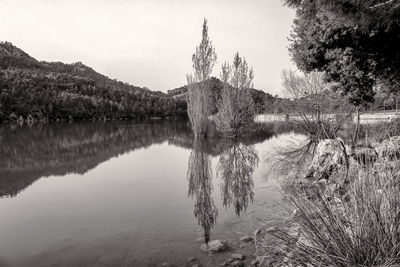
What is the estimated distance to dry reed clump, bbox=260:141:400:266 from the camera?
208cm

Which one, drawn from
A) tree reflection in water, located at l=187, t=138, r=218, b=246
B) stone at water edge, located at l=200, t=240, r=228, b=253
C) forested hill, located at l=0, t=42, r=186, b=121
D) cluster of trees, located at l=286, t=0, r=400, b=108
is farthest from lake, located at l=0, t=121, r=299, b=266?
forested hill, located at l=0, t=42, r=186, b=121

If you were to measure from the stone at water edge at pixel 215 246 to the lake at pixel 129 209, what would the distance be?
5.7 inches

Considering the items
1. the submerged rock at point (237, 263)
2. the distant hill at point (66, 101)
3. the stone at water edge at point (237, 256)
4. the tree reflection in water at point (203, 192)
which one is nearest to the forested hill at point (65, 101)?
the distant hill at point (66, 101)

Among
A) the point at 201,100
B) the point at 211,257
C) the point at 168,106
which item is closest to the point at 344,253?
the point at 211,257

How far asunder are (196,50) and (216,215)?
18.7 meters

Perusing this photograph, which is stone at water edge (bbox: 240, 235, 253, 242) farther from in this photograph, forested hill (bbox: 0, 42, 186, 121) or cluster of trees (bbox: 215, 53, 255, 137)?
forested hill (bbox: 0, 42, 186, 121)

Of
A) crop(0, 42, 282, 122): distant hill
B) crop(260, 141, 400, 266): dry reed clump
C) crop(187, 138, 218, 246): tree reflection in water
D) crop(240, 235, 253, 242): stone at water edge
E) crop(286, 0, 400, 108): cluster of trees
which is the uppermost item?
crop(0, 42, 282, 122): distant hill

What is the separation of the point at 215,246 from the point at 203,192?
11.7 ft

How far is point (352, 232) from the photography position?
216 centimetres

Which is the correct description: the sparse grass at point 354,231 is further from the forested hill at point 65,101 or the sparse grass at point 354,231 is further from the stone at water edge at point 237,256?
the forested hill at point 65,101

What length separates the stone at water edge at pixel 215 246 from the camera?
4.54m

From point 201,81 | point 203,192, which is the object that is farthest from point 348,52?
point 201,81

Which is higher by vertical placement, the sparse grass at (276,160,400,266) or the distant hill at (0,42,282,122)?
the distant hill at (0,42,282,122)

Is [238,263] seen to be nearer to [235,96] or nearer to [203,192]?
[203,192]
